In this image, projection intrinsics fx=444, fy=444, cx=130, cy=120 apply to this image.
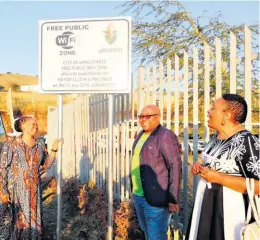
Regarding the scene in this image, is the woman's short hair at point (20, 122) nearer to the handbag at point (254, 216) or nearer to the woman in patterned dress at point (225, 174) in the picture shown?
the woman in patterned dress at point (225, 174)

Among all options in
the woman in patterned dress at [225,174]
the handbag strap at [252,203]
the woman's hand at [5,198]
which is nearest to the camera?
the handbag strap at [252,203]

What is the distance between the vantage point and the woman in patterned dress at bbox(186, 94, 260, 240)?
103 inches

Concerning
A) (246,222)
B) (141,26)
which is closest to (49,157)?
(246,222)

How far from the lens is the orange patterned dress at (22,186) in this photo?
4.52 m

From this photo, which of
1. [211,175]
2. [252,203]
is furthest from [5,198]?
[252,203]

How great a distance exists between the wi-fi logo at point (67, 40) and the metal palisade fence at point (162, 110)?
1002 millimetres

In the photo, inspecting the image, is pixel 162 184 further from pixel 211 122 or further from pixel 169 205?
pixel 211 122

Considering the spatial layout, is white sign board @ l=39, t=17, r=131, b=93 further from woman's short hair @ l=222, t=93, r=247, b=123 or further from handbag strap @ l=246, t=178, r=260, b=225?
handbag strap @ l=246, t=178, r=260, b=225

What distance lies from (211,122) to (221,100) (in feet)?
0.52

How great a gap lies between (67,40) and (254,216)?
3073mm

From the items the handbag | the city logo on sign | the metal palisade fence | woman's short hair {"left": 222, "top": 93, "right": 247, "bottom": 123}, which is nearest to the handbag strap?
the handbag

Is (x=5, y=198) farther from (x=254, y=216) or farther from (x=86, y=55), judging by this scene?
(x=254, y=216)

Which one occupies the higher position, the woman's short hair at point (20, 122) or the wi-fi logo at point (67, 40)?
the wi-fi logo at point (67, 40)

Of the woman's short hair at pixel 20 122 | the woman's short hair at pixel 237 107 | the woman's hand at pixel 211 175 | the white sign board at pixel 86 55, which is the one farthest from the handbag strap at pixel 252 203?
the woman's short hair at pixel 20 122
